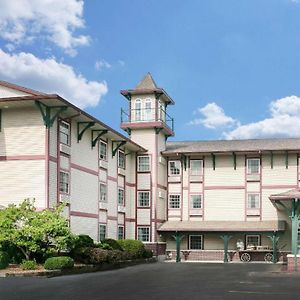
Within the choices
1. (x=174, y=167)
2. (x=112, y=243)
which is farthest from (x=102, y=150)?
(x=174, y=167)

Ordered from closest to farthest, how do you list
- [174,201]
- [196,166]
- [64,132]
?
[64,132], [196,166], [174,201]

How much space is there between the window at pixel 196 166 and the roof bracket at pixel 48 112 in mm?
18988

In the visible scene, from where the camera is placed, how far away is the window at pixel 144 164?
4675 centimetres

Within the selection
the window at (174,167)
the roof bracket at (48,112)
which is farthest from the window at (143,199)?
the roof bracket at (48,112)

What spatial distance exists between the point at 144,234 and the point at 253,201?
8959 mm

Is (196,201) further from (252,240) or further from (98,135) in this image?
(98,135)

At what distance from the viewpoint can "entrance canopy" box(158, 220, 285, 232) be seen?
44469 millimetres

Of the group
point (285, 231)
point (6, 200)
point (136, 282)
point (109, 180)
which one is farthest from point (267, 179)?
point (136, 282)

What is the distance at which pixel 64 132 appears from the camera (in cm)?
3344

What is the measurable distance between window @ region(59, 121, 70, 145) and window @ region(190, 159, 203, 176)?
16914 mm

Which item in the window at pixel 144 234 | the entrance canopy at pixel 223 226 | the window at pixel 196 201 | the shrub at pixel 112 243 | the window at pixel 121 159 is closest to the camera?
the shrub at pixel 112 243

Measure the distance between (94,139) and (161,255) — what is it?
13144 mm

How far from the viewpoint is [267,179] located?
46.9 m

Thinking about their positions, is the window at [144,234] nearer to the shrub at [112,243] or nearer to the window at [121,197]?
the window at [121,197]
